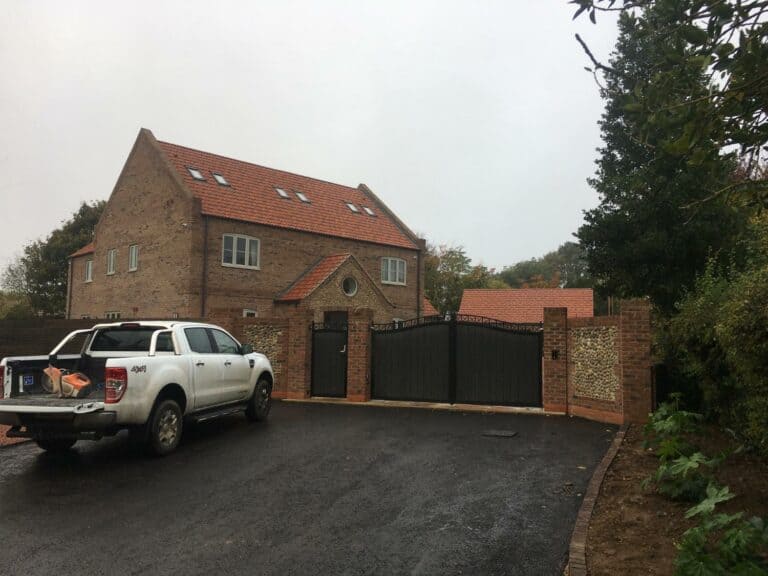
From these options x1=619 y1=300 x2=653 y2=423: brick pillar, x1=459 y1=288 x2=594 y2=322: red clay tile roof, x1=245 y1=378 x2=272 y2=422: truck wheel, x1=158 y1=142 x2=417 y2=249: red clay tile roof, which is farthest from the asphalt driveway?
x1=459 y1=288 x2=594 y2=322: red clay tile roof

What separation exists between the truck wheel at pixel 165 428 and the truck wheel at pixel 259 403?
242 cm

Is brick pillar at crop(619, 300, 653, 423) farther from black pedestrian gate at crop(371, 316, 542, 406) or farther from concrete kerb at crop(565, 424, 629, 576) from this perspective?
concrete kerb at crop(565, 424, 629, 576)

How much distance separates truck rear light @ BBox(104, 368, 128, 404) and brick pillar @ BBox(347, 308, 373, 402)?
23.4ft

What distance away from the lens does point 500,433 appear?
968 centimetres

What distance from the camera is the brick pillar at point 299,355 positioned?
14617mm

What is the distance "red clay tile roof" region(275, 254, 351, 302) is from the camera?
1024 inches

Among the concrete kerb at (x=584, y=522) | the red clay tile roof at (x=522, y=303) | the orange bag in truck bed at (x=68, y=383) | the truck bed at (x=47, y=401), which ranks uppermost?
the red clay tile roof at (x=522, y=303)

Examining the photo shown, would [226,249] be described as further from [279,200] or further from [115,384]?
[115,384]

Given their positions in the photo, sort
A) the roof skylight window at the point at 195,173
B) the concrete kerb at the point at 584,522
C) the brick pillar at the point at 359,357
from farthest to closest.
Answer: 1. the roof skylight window at the point at 195,173
2. the brick pillar at the point at 359,357
3. the concrete kerb at the point at 584,522

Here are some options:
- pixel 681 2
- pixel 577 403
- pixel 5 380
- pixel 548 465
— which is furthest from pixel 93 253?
pixel 681 2

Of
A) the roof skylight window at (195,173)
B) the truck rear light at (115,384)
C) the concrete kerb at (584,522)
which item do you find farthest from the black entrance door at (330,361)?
the roof skylight window at (195,173)

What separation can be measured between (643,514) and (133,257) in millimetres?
28090

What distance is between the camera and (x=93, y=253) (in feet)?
107

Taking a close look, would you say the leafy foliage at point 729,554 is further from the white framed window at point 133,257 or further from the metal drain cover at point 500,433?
the white framed window at point 133,257
